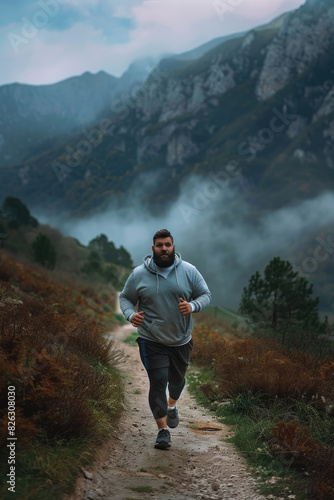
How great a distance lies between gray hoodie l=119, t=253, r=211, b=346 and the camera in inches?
212

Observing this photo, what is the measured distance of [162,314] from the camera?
212 inches

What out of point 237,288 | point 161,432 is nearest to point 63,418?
point 161,432

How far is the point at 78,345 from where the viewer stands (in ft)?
25.9

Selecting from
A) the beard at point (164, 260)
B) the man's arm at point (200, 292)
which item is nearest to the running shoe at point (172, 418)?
the man's arm at point (200, 292)

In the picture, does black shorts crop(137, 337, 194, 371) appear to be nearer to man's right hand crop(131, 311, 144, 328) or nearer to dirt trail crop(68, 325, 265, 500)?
man's right hand crop(131, 311, 144, 328)

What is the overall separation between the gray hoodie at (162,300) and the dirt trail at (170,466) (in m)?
1.16

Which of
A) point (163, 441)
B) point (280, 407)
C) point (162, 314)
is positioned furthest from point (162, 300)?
point (280, 407)

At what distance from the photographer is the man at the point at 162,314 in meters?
5.39

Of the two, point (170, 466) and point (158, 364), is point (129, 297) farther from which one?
point (170, 466)

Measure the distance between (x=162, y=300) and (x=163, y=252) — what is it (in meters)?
0.52

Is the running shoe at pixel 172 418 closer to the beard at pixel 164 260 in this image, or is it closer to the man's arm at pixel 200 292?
the man's arm at pixel 200 292

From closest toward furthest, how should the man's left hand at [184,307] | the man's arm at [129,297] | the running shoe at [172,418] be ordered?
the man's left hand at [184,307]
the man's arm at [129,297]
the running shoe at [172,418]

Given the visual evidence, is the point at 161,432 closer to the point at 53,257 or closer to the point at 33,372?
the point at 33,372

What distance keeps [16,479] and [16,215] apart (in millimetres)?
52795
